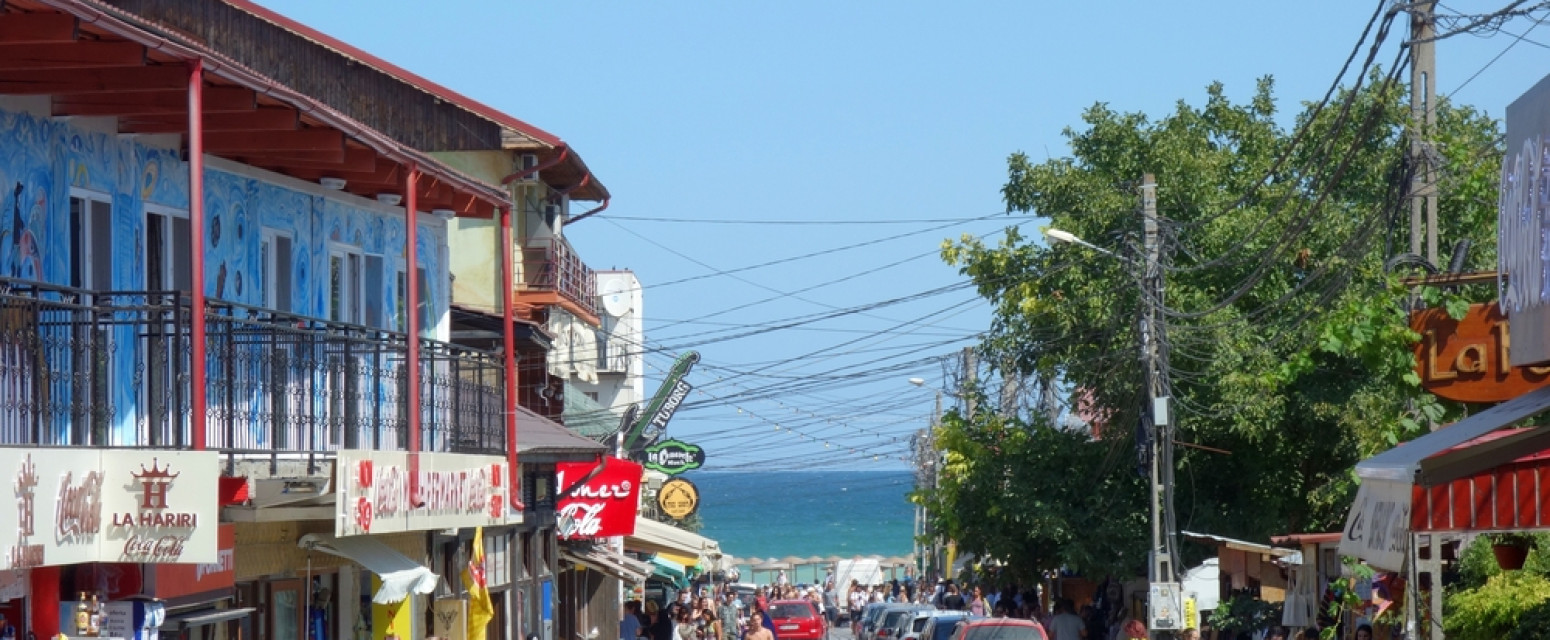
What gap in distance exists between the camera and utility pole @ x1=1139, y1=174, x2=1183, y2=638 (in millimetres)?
26109

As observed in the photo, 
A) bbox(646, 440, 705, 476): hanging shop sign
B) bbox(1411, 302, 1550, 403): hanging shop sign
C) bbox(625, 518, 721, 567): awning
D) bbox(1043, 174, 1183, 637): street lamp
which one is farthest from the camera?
bbox(646, 440, 705, 476): hanging shop sign

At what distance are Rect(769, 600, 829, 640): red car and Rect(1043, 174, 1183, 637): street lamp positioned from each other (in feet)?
64.0

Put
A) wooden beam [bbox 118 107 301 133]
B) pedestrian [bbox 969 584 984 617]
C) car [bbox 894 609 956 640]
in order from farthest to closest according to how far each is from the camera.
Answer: pedestrian [bbox 969 584 984 617]
car [bbox 894 609 956 640]
wooden beam [bbox 118 107 301 133]

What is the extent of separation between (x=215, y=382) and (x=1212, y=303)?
22.6 meters

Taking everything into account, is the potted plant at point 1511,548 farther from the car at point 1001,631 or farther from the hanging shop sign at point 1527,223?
the car at point 1001,631

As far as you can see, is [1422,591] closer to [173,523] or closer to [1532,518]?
[1532,518]

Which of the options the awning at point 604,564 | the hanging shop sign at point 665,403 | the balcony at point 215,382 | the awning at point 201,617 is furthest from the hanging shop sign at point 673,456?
the awning at point 201,617

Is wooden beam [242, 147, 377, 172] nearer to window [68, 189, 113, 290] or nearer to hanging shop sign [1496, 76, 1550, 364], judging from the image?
window [68, 189, 113, 290]

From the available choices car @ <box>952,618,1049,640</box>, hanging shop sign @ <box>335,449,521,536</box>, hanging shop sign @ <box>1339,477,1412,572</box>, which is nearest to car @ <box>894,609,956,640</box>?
car @ <box>952,618,1049,640</box>

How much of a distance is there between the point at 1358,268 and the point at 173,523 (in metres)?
24.7

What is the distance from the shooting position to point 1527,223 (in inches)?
401

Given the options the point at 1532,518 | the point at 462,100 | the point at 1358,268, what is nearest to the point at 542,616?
the point at 462,100

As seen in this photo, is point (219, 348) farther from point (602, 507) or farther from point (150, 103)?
point (602, 507)

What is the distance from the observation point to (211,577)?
14250 millimetres
